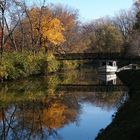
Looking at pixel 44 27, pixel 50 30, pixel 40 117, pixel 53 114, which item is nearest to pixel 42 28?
pixel 44 27

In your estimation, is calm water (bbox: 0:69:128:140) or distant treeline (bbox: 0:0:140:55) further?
distant treeline (bbox: 0:0:140:55)

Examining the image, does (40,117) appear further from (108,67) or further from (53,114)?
(108,67)

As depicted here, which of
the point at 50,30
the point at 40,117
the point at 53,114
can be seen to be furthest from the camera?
the point at 50,30

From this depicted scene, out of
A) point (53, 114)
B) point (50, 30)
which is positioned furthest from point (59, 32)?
point (53, 114)

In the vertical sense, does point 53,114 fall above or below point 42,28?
below

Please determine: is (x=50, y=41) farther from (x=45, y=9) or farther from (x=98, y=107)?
(x=98, y=107)

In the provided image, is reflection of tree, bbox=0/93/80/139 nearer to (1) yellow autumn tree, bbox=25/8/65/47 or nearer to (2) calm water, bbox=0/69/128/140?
(2) calm water, bbox=0/69/128/140

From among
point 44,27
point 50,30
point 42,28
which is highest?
point 44,27

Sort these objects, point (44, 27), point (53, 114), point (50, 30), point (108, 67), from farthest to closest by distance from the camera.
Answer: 1. point (50, 30)
2. point (108, 67)
3. point (44, 27)
4. point (53, 114)

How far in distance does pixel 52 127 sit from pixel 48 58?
154ft

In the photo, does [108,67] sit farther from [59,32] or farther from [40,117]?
[40,117]

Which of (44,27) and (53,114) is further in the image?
(44,27)

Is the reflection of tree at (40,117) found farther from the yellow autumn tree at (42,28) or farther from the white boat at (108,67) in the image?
the yellow autumn tree at (42,28)

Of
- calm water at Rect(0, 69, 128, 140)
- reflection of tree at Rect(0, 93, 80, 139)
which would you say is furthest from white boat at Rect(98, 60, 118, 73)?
reflection of tree at Rect(0, 93, 80, 139)
